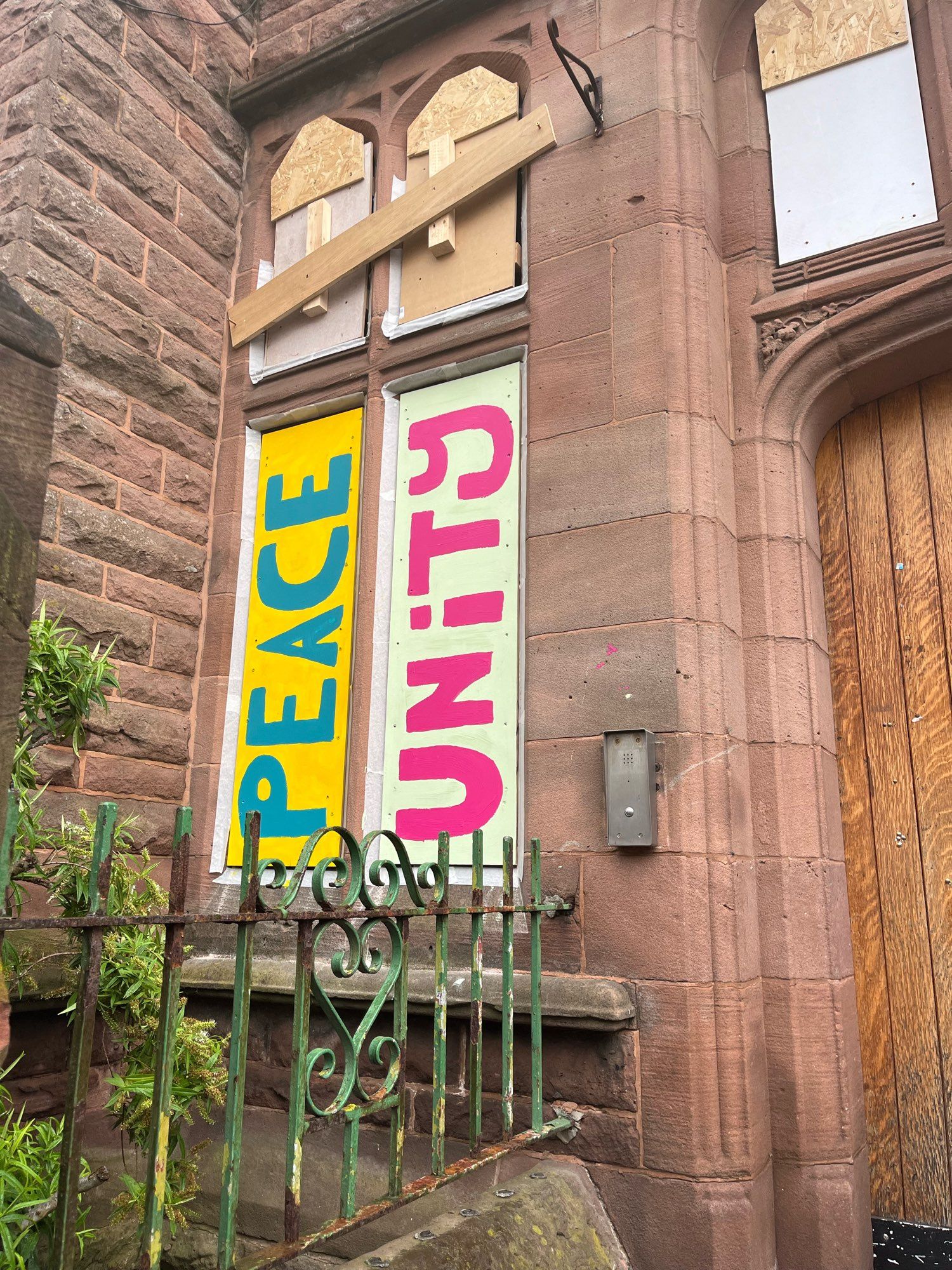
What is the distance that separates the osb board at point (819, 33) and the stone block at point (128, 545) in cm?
303

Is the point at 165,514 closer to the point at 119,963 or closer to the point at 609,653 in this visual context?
the point at 609,653

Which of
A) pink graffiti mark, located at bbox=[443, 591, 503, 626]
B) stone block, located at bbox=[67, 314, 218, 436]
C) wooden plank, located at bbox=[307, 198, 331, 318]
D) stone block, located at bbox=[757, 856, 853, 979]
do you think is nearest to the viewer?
stone block, located at bbox=[757, 856, 853, 979]

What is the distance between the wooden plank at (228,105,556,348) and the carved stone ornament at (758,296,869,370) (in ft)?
3.74

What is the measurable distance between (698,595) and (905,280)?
4.32 ft

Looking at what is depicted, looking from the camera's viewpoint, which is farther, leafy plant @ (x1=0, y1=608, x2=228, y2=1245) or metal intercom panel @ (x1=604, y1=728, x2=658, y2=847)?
metal intercom panel @ (x1=604, y1=728, x2=658, y2=847)

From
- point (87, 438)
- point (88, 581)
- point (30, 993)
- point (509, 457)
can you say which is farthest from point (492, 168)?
point (30, 993)

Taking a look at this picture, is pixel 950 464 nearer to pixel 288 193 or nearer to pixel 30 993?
pixel 288 193

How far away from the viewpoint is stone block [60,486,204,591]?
3.82m

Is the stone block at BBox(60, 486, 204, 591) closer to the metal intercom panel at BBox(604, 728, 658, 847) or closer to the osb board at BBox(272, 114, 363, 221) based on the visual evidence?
the osb board at BBox(272, 114, 363, 221)

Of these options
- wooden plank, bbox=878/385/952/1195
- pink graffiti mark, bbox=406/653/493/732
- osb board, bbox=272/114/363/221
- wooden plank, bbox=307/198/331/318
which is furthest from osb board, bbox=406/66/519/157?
pink graffiti mark, bbox=406/653/493/732

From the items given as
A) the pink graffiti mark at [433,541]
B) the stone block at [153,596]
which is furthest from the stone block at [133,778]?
the pink graffiti mark at [433,541]

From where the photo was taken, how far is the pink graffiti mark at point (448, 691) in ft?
11.4

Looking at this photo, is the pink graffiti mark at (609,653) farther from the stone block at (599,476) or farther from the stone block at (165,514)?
the stone block at (165,514)

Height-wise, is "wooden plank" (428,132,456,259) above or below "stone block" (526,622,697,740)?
above
